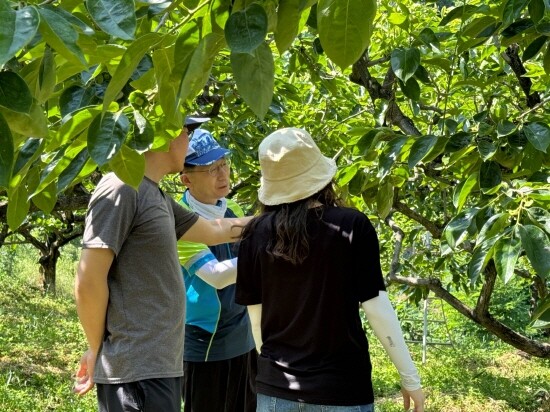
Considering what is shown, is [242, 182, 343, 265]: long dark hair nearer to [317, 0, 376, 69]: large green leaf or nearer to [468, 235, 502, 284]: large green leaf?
[468, 235, 502, 284]: large green leaf

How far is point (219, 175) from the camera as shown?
296cm

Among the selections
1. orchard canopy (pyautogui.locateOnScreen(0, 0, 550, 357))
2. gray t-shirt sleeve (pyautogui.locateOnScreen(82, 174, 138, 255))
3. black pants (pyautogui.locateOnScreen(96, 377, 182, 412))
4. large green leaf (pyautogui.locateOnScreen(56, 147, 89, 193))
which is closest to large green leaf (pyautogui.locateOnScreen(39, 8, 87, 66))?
orchard canopy (pyautogui.locateOnScreen(0, 0, 550, 357))

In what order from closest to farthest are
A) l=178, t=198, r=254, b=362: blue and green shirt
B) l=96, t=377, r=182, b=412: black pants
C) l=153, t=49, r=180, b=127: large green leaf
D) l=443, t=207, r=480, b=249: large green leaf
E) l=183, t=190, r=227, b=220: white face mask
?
1. l=153, t=49, r=180, b=127: large green leaf
2. l=443, t=207, r=480, b=249: large green leaf
3. l=96, t=377, r=182, b=412: black pants
4. l=178, t=198, r=254, b=362: blue and green shirt
5. l=183, t=190, r=227, b=220: white face mask

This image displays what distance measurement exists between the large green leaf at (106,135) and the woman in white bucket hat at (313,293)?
1094 millimetres

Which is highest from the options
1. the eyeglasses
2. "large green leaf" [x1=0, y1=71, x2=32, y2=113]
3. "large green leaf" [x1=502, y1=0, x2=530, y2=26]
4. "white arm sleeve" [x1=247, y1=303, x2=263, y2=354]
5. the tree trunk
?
"large green leaf" [x1=502, y1=0, x2=530, y2=26]

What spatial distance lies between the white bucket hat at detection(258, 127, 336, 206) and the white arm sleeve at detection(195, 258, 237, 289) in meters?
0.46

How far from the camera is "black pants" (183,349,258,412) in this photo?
2945 mm

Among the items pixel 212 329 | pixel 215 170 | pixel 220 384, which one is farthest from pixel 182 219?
pixel 220 384

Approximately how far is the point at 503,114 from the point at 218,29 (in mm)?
1438

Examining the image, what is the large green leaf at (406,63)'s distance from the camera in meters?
1.97

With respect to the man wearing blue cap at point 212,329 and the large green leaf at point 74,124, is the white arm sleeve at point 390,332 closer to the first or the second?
the man wearing blue cap at point 212,329

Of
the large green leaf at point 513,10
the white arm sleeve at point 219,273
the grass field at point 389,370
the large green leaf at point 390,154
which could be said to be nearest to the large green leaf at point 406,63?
the large green leaf at point 390,154

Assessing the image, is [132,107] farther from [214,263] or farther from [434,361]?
[434,361]

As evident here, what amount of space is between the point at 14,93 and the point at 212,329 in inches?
87.2
